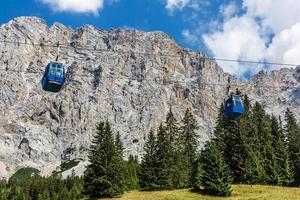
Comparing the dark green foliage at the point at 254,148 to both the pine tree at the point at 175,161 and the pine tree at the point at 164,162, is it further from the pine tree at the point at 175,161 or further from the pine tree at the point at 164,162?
the pine tree at the point at 175,161

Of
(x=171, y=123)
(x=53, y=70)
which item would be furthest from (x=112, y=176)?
(x=53, y=70)

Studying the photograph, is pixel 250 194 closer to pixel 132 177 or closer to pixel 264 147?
pixel 264 147

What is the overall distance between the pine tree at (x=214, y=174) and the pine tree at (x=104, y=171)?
16613 millimetres

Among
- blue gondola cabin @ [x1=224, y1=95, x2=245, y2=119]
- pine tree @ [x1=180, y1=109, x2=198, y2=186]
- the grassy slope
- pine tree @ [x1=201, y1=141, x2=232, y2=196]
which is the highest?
pine tree @ [x1=180, y1=109, x2=198, y2=186]

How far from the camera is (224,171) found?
71.5 metres

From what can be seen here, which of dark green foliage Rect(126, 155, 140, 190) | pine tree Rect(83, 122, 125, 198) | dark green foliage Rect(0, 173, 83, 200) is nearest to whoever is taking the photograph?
pine tree Rect(83, 122, 125, 198)

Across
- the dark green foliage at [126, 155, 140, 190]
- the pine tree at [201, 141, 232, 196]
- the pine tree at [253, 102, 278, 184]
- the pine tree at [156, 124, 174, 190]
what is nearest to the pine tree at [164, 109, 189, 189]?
the pine tree at [156, 124, 174, 190]

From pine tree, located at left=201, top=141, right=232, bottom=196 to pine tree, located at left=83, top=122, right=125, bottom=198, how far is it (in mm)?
16613

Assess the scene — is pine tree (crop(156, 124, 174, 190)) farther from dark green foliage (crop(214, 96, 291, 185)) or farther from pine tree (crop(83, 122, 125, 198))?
dark green foliage (crop(214, 96, 291, 185))

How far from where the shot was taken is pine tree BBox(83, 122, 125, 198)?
8025 centimetres

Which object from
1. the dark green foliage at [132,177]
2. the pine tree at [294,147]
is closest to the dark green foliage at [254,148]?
the pine tree at [294,147]

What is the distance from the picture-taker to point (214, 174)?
71125 mm

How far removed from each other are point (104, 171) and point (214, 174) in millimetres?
21865

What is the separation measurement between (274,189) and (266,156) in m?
23.9
